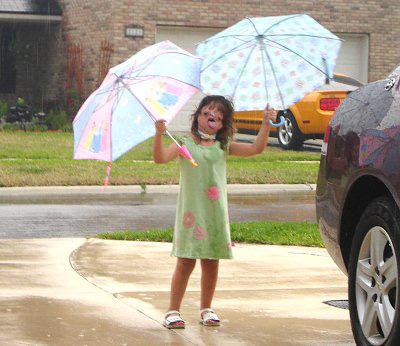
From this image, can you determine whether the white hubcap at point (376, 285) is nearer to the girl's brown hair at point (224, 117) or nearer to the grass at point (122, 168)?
the girl's brown hair at point (224, 117)

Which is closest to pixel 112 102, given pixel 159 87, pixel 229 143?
pixel 159 87

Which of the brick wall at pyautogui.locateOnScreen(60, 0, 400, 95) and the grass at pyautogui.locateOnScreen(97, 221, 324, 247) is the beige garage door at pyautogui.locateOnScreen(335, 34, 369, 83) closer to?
the brick wall at pyautogui.locateOnScreen(60, 0, 400, 95)

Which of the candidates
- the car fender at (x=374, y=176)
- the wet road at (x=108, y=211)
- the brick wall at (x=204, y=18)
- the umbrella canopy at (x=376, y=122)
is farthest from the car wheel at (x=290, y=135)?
the car fender at (x=374, y=176)

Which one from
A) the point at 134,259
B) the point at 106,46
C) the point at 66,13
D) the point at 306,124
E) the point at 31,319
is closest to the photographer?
the point at 31,319

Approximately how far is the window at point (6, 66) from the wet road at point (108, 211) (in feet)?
50.2

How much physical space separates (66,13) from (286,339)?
22.3m

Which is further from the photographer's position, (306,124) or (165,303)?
(306,124)

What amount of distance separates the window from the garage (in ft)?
17.6

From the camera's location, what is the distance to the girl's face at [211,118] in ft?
23.0

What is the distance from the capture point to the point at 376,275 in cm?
590

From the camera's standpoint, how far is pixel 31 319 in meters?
7.09

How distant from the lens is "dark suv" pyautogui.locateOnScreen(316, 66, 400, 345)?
5.68m

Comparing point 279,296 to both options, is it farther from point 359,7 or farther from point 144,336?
point 359,7

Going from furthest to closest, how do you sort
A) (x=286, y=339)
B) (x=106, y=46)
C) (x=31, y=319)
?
(x=106, y=46), (x=31, y=319), (x=286, y=339)
